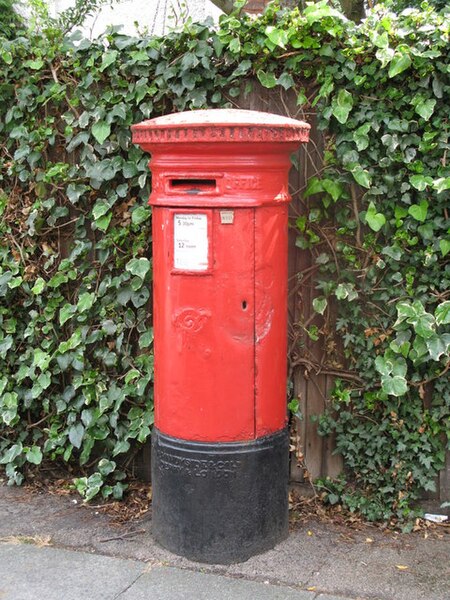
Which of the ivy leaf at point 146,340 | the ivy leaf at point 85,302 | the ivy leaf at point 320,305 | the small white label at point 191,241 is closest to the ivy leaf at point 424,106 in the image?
the ivy leaf at point 320,305

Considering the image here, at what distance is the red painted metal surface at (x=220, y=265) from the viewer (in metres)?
3.23

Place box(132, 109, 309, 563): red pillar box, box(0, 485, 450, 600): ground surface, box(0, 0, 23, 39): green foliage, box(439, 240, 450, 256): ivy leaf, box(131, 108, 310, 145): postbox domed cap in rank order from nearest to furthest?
1. box(131, 108, 310, 145): postbox domed cap
2. box(132, 109, 309, 563): red pillar box
3. box(0, 485, 450, 600): ground surface
4. box(439, 240, 450, 256): ivy leaf
5. box(0, 0, 23, 39): green foliage

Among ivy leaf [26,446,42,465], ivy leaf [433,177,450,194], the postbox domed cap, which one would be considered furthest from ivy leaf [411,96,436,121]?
ivy leaf [26,446,42,465]

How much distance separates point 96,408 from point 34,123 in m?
1.65

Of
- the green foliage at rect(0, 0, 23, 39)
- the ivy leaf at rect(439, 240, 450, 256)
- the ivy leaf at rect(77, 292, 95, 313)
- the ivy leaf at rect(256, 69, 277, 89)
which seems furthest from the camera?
the green foliage at rect(0, 0, 23, 39)

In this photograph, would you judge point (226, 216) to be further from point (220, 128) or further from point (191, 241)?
point (220, 128)

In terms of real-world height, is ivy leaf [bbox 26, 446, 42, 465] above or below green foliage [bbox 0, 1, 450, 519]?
below

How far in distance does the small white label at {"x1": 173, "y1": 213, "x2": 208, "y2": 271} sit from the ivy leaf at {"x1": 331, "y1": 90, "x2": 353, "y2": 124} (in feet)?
3.01

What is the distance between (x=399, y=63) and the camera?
3.54 m

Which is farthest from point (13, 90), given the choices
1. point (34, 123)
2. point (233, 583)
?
point (233, 583)

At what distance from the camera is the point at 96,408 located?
4.29 metres

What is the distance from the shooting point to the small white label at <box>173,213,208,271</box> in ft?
10.8

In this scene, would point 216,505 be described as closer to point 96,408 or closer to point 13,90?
point 96,408

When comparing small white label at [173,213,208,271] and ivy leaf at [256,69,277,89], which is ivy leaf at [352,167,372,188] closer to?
ivy leaf at [256,69,277,89]
